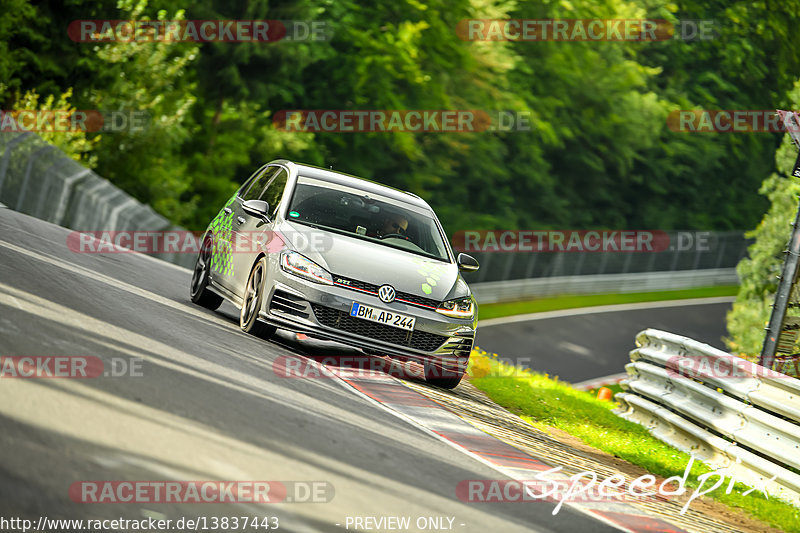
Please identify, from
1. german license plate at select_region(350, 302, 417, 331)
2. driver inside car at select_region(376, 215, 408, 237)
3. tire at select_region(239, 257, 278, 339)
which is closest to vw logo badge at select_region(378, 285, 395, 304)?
german license plate at select_region(350, 302, 417, 331)

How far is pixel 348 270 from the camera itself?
10.4 m

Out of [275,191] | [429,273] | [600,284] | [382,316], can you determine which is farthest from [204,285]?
[600,284]

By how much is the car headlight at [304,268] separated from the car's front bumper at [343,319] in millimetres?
56

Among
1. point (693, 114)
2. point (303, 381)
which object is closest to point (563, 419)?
point (303, 381)

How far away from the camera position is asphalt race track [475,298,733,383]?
1277 inches

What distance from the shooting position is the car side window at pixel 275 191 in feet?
38.4

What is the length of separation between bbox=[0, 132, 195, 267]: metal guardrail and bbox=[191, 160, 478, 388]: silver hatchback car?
676 cm

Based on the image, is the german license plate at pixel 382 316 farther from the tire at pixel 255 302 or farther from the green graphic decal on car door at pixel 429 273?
the tire at pixel 255 302

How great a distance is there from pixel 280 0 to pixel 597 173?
77.3 feet
